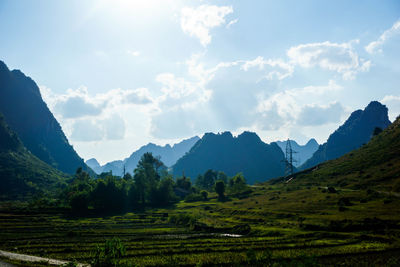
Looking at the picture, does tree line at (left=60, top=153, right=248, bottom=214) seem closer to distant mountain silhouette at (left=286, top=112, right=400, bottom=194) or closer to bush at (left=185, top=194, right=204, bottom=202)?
bush at (left=185, top=194, right=204, bottom=202)

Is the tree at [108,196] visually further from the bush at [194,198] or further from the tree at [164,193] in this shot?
the bush at [194,198]

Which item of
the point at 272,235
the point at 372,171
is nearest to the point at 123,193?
the point at 272,235

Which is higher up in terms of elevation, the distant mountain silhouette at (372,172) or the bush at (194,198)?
the distant mountain silhouette at (372,172)

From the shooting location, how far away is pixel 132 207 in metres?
142

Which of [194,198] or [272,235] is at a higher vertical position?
[194,198]

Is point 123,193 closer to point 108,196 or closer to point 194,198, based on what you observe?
point 108,196

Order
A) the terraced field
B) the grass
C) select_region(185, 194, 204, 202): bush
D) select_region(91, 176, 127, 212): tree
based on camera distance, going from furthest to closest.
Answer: select_region(185, 194, 204, 202): bush < select_region(91, 176, 127, 212): tree < the grass < the terraced field

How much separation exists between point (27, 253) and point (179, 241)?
91.9 feet

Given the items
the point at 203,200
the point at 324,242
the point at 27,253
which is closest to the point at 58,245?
the point at 27,253

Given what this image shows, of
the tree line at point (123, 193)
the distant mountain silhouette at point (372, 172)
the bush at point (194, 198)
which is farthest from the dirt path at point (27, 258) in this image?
the bush at point (194, 198)

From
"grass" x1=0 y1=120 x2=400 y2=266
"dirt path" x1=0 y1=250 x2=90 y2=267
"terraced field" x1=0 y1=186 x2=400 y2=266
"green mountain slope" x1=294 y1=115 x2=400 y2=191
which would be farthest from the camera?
"green mountain slope" x1=294 y1=115 x2=400 y2=191

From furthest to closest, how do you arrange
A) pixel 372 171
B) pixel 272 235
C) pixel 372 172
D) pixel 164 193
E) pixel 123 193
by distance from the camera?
1. pixel 164 193
2. pixel 123 193
3. pixel 372 171
4. pixel 372 172
5. pixel 272 235

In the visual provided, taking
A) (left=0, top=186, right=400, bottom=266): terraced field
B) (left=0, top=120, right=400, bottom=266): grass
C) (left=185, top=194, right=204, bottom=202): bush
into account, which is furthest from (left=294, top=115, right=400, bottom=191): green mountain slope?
(left=185, top=194, right=204, bottom=202): bush

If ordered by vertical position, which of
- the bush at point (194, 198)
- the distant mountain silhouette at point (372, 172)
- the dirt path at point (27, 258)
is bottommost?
the bush at point (194, 198)
